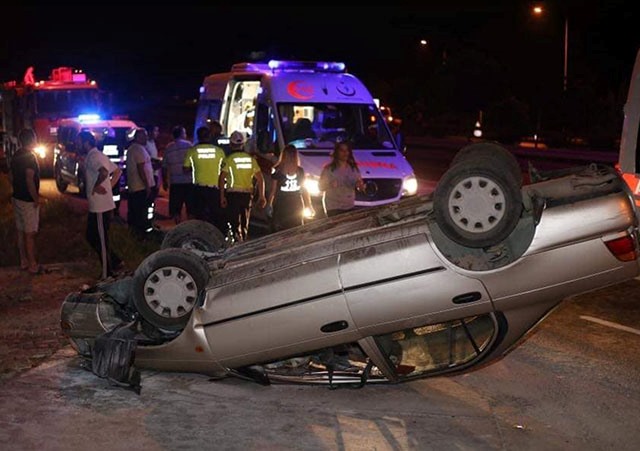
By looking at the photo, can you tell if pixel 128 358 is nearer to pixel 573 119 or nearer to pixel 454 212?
pixel 454 212

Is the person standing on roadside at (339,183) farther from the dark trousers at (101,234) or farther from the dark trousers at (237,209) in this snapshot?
the dark trousers at (101,234)

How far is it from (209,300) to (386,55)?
84.2 metres

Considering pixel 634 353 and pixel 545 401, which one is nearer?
pixel 545 401

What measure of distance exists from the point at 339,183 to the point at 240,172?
1420mm

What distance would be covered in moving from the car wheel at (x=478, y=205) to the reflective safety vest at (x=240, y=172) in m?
6.41

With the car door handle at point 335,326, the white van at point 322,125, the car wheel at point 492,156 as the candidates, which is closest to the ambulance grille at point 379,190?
the white van at point 322,125

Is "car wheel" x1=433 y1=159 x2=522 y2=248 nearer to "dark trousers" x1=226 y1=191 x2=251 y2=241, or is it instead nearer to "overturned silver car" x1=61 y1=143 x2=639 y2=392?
"overturned silver car" x1=61 y1=143 x2=639 y2=392

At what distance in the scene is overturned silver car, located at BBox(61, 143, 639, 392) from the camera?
6.05 meters

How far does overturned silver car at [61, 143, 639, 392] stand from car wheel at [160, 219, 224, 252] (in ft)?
2.15

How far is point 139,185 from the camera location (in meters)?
13.7

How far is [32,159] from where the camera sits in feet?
37.8

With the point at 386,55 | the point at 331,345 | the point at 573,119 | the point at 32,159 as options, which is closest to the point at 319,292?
the point at 331,345

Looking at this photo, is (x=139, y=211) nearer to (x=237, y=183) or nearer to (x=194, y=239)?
(x=237, y=183)

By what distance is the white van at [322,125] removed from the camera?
1375 cm
